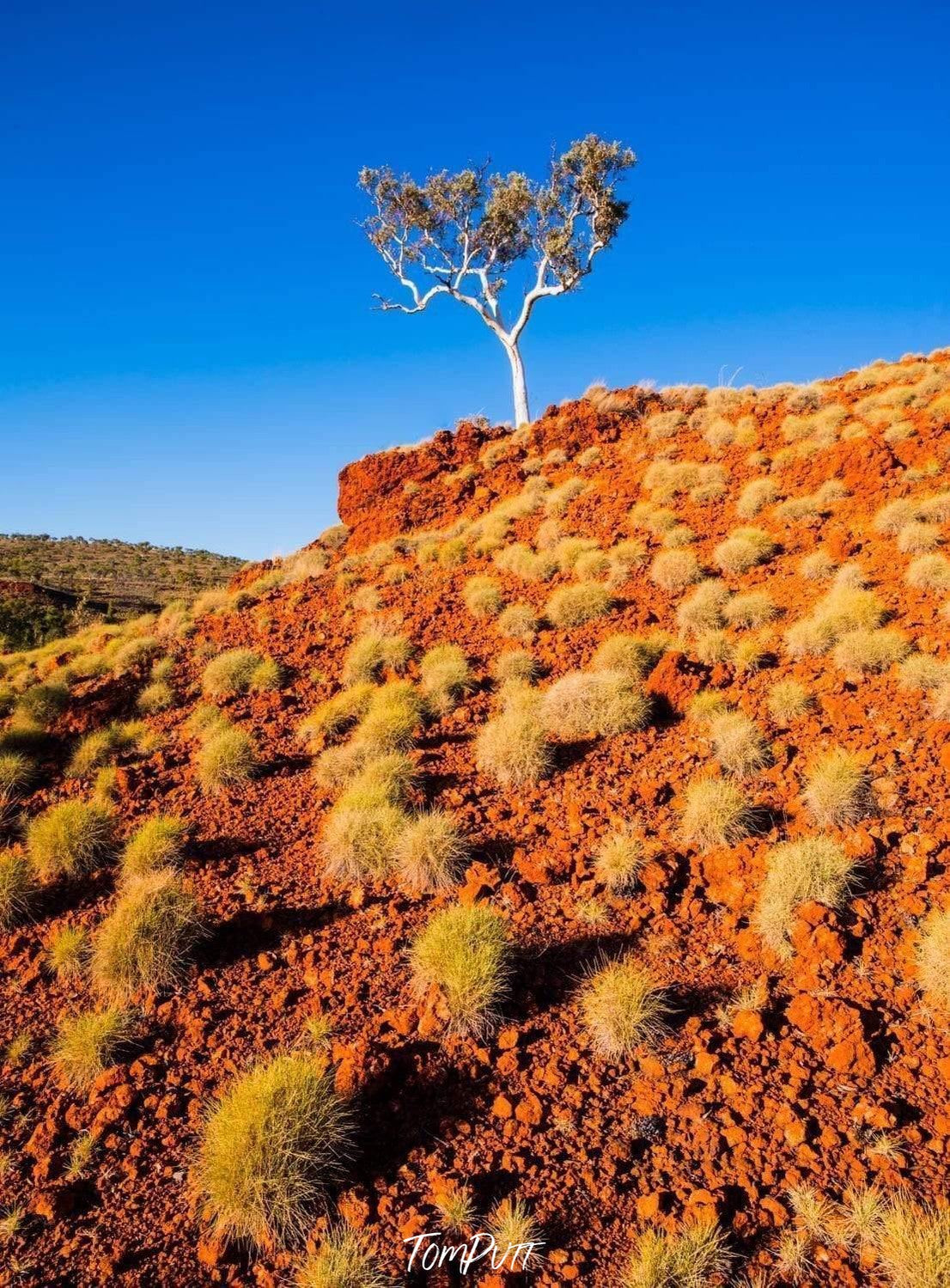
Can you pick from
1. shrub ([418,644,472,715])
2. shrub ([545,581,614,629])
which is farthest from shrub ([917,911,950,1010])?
shrub ([545,581,614,629])

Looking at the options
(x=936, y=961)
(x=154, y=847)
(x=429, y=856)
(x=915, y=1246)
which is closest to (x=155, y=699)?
(x=154, y=847)

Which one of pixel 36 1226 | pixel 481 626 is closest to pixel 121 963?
pixel 36 1226

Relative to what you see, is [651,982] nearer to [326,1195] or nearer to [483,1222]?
[483,1222]

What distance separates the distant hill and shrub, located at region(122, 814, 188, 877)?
55.7 ft

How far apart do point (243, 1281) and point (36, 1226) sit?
48.3 inches

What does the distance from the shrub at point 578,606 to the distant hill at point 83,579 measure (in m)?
17.2

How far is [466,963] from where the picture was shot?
4.61 m

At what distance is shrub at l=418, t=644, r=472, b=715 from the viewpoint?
9.13 meters

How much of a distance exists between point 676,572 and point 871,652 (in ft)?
12.0

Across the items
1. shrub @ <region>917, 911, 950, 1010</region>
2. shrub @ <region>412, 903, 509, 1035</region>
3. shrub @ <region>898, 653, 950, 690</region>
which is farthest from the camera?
shrub @ <region>898, 653, 950, 690</region>

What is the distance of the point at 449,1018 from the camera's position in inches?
177

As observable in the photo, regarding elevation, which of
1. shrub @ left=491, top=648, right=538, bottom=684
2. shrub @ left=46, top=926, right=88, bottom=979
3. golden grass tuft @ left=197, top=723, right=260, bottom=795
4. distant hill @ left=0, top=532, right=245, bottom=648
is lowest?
shrub @ left=46, top=926, right=88, bottom=979

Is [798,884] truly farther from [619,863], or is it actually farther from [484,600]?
[484,600]

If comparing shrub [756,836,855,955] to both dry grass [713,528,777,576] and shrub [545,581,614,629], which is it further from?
dry grass [713,528,777,576]
